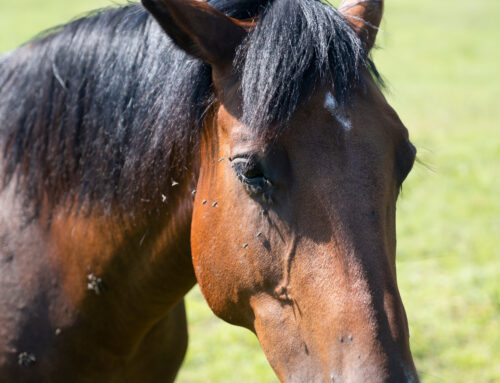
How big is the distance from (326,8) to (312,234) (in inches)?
28.1

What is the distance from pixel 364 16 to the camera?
2250 mm

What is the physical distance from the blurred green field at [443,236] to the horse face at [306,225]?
1.37 ft

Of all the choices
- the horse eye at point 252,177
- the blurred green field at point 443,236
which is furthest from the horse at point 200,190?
the blurred green field at point 443,236

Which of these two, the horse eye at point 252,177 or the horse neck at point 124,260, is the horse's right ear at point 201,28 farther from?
the horse neck at point 124,260

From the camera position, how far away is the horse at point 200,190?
171cm

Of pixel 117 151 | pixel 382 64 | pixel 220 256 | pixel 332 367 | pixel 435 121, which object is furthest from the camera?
pixel 382 64

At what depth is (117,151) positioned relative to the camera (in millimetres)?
2191

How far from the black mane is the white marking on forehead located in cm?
3

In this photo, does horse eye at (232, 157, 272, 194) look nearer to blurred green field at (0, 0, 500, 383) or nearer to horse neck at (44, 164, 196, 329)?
horse neck at (44, 164, 196, 329)

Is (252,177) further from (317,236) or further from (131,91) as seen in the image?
(131,91)

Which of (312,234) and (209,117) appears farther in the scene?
(209,117)

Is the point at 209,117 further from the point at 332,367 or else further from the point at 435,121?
the point at 435,121

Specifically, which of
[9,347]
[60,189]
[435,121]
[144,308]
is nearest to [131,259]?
[144,308]

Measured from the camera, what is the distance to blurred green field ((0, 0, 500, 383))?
4.60 metres
